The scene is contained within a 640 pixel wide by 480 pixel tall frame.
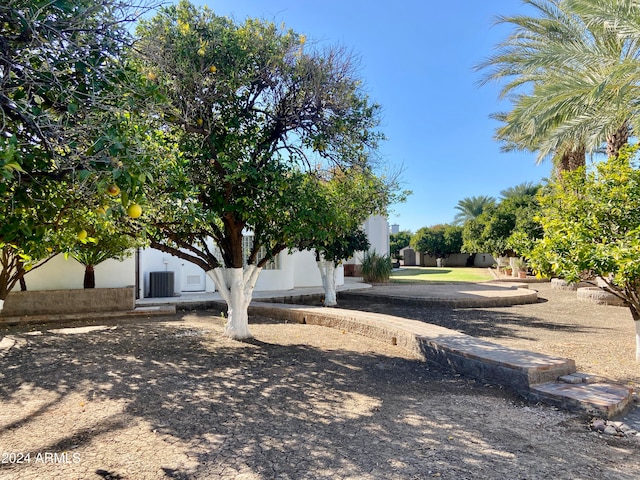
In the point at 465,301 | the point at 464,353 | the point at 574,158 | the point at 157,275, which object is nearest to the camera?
the point at 464,353

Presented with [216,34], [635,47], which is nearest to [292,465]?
[216,34]

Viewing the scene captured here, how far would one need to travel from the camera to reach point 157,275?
42.8 ft

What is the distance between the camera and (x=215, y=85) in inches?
220

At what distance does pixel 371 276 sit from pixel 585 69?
1265 centimetres

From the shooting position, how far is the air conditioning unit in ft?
42.6

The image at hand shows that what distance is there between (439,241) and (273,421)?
1513 inches

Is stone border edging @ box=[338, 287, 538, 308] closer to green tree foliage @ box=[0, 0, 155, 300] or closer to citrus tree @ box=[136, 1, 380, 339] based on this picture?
citrus tree @ box=[136, 1, 380, 339]

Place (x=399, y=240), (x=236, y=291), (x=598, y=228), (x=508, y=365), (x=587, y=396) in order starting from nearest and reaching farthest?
(x=587, y=396), (x=508, y=365), (x=598, y=228), (x=236, y=291), (x=399, y=240)

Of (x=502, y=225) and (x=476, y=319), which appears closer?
(x=476, y=319)

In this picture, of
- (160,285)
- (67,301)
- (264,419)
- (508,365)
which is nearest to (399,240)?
(160,285)

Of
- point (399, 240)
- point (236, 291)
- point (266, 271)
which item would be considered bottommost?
point (236, 291)

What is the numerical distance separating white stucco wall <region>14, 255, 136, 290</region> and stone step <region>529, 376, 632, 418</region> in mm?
10983

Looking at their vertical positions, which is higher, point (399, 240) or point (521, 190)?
point (521, 190)

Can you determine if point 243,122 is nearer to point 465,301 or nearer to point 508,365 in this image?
point 508,365
